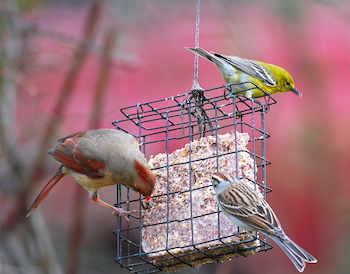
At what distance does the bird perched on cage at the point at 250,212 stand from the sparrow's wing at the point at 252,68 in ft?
6.18

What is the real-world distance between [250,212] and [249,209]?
0.04 m

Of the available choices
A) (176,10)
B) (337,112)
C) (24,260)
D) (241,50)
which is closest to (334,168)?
(337,112)

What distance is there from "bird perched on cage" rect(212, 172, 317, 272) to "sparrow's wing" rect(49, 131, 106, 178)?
1308 millimetres

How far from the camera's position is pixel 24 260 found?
945cm

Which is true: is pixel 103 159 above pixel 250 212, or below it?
above

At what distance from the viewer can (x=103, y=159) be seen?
7.01 metres

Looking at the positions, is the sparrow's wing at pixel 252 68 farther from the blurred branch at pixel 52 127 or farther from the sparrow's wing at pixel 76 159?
the blurred branch at pixel 52 127

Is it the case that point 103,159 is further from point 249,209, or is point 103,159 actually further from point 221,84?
point 221,84

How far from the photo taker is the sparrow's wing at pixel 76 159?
23.0 feet

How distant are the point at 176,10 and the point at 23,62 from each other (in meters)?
2.83

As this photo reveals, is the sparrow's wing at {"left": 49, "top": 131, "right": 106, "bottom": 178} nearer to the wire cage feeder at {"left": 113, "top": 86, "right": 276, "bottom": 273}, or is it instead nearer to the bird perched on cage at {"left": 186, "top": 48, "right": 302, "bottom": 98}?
the wire cage feeder at {"left": 113, "top": 86, "right": 276, "bottom": 273}

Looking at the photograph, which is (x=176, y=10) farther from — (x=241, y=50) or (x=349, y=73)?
(x=349, y=73)

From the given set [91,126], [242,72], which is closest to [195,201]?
[242,72]

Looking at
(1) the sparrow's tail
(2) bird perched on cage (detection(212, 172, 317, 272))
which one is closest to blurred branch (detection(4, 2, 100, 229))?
(2) bird perched on cage (detection(212, 172, 317, 272))
